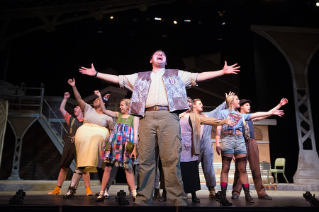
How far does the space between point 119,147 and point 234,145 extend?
1744 mm

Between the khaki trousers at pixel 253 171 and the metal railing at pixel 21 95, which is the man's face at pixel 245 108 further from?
the metal railing at pixel 21 95

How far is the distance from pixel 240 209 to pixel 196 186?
129 centimetres

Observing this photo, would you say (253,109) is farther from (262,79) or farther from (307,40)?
(307,40)

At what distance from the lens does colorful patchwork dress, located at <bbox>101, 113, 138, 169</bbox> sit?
380 cm

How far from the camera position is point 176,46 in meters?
10.9

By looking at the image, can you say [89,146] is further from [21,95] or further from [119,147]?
[21,95]

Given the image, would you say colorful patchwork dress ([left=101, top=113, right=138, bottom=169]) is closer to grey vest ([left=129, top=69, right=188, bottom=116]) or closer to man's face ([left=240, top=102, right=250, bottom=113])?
grey vest ([left=129, top=69, right=188, bottom=116])

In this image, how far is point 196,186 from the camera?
3.62 meters

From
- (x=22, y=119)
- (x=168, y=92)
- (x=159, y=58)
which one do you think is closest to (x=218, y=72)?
(x=168, y=92)

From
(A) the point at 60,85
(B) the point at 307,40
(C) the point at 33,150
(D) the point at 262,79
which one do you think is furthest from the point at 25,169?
(B) the point at 307,40

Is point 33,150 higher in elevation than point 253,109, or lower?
lower

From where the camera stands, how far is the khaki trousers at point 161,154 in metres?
2.66

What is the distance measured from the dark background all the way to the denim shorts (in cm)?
609

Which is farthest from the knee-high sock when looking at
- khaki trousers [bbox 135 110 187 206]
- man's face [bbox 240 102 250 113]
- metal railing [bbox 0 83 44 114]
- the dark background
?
the dark background
